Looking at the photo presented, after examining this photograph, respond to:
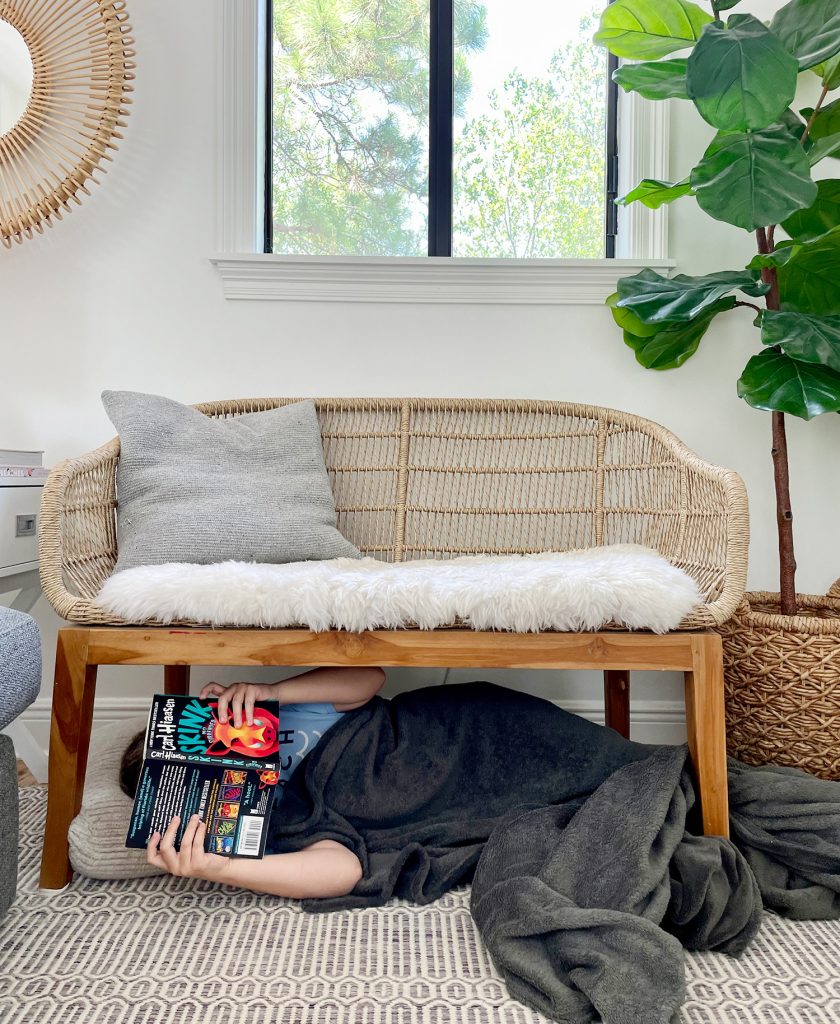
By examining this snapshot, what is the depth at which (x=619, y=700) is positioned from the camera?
1707mm

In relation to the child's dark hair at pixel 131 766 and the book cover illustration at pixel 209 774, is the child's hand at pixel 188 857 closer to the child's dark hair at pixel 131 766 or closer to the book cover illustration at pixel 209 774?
the book cover illustration at pixel 209 774

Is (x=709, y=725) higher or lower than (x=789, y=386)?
lower

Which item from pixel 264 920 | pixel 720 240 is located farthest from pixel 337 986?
pixel 720 240

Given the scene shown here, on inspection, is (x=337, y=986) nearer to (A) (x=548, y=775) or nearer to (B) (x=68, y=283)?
(A) (x=548, y=775)

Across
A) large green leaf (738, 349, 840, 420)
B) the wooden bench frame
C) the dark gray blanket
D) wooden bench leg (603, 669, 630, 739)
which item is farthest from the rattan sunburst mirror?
wooden bench leg (603, 669, 630, 739)

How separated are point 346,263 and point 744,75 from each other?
93 cm

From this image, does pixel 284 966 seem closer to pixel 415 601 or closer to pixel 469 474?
pixel 415 601

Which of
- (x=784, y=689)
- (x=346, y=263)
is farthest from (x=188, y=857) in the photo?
(x=346, y=263)

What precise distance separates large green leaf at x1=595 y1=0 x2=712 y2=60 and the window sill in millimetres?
438

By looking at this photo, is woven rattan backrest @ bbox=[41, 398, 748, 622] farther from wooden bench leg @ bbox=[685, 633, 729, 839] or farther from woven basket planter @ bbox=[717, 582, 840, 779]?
wooden bench leg @ bbox=[685, 633, 729, 839]

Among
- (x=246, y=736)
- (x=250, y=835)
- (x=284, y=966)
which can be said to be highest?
(x=246, y=736)

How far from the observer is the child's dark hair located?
1406mm

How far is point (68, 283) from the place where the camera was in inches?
76.2

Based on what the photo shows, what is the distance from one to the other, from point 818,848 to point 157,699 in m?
0.98
